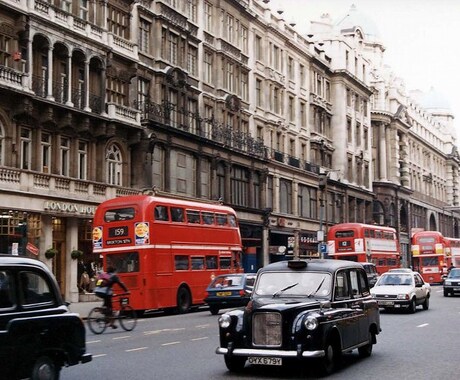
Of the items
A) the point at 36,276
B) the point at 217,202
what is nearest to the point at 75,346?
the point at 36,276

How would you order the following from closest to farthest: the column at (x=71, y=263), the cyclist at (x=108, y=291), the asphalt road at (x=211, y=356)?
1. the asphalt road at (x=211, y=356)
2. the cyclist at (x=108, y=291)
3. the column at (x=71, y=263)

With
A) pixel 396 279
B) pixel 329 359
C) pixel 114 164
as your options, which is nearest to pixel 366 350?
pixel 329 359

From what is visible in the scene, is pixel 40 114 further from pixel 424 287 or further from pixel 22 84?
pixel 424 287

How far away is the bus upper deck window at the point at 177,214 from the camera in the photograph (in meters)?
30.3

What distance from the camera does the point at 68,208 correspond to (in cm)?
3488

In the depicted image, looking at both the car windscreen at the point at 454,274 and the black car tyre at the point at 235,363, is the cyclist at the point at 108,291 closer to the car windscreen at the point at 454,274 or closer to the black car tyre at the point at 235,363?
the black car tyre at the point at 235,363

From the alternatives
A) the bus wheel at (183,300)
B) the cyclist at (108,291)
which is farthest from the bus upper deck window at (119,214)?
the cyclist at (108,291)

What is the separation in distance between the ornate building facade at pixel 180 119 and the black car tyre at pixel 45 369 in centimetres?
1435

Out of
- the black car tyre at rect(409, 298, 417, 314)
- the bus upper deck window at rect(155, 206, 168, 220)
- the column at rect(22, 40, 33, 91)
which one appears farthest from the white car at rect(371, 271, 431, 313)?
the column at rect(22, 40, 33, 91)

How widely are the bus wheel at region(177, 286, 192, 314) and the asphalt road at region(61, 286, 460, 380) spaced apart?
6498mm

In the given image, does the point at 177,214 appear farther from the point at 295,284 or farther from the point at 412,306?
the point at 295,284

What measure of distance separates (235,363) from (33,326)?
4.06m

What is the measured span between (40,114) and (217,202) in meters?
16.4

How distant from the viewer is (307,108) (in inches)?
2643
